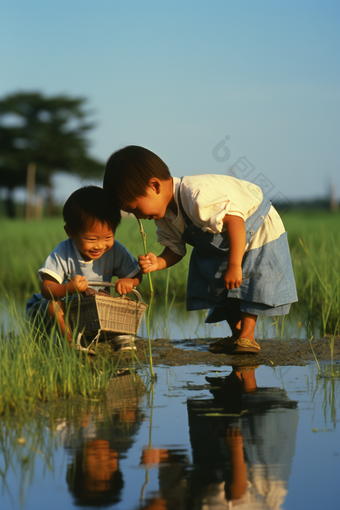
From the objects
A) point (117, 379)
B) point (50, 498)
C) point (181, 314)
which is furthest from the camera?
point (181, 314)

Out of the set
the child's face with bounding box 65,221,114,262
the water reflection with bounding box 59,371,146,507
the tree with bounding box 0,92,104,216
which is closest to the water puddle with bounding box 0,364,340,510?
the water reflection with bounding box 59,371,146,507

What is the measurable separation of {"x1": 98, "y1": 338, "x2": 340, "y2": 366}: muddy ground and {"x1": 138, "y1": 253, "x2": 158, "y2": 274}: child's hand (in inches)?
14.9

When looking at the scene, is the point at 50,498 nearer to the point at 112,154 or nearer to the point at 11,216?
the point at 112,154

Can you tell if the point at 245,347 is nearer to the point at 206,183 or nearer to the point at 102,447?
the point at 206,183

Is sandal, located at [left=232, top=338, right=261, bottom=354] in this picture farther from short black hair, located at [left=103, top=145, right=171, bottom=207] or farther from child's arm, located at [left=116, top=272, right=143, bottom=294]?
short black hair, located at [left=103, top=145, right=171, bottom=207]

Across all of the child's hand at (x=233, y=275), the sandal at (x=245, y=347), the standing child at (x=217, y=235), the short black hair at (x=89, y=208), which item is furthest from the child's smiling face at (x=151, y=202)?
the sandal at (x=245, y=347)

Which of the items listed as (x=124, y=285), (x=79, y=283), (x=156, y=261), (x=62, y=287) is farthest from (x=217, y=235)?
(x=62, y=287)

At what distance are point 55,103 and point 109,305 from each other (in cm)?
3279

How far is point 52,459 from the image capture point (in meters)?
1.38

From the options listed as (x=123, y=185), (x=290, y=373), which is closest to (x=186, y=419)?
(x=290, y=373)

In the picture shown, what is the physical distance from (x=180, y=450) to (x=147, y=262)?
3.94ft

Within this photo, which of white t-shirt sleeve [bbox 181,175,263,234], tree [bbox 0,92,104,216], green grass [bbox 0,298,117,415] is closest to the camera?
green grass [bbox 0,298,117,415]

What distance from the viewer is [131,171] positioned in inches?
91.0

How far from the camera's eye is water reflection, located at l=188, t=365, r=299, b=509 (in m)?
1.21
